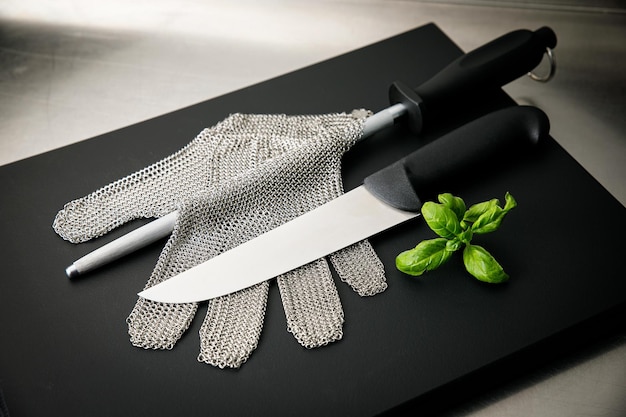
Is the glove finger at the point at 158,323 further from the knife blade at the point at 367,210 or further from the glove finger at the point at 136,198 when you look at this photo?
the glove finger at the point at 136,198

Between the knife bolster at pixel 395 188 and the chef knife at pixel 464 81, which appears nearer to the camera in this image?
the knife bolster at pixel 395 188

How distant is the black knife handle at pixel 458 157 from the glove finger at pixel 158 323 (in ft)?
0.89

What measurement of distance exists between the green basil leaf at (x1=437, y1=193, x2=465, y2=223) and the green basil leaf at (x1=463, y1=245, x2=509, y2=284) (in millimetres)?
40

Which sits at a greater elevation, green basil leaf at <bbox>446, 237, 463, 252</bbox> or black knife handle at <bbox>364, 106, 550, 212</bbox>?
black knife handle at <bbox>364, 106, 550, 212</bbox>

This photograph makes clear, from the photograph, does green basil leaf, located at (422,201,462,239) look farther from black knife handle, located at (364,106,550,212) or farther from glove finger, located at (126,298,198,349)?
glove finger, located at (126,298,198,349)

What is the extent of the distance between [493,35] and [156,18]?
0.63 m

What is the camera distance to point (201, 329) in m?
0.83

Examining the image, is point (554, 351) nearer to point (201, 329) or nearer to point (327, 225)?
point (327, 225)

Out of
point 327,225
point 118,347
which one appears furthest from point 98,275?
point 327,225

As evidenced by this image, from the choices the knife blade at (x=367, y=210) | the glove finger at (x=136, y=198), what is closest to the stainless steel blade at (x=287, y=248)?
the knife blade at (x=367, y=210)

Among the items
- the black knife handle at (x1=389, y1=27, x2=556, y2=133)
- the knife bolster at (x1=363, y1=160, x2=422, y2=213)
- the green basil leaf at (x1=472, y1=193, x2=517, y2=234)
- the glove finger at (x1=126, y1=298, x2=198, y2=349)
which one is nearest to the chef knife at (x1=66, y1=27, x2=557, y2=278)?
the black knife handle at (x1=389, y1=27, x2=556, y2=133)

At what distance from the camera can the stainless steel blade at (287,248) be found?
85 cm

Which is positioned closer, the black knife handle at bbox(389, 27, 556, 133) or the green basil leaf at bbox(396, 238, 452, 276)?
the green basil leaf at bbox(396, 238, 452, 276)

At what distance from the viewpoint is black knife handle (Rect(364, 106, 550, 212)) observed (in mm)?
906
